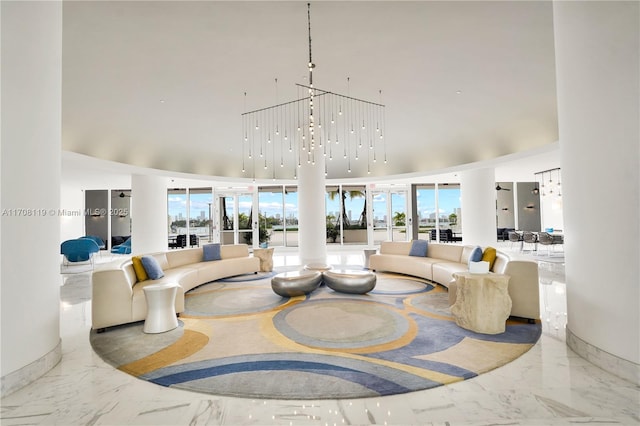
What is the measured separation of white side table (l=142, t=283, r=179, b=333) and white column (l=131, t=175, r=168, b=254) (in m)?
7.37

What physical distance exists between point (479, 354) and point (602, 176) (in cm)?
209

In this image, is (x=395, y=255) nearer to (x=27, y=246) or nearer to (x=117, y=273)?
(x=117, y=273)

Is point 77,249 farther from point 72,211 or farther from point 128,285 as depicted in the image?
point 72,211

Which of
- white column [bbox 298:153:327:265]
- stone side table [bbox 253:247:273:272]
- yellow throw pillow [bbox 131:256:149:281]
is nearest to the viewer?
yellow throw pillow [bbox 131:256:149:281]

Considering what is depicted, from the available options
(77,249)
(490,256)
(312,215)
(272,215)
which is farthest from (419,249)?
(77,249)

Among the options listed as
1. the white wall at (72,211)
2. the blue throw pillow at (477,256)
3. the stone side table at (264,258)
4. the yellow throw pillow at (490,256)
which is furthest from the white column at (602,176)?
the white wall at (72,211)

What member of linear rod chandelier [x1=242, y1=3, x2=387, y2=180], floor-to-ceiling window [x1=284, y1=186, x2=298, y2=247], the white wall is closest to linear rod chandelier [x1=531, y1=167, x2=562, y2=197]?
linear rod chandelier [x1=242, y1=3, x2=387, y2=180]

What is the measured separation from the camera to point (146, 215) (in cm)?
1051

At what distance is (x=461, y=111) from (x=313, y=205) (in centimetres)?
459

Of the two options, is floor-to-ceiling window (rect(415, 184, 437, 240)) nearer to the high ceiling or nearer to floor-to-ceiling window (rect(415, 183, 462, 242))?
floor-to-ceiling window (rect(415, 183, 462, 242))

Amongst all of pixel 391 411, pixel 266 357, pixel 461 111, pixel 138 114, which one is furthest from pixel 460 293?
pixel 138 114

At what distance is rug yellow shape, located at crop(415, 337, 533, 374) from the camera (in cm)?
294

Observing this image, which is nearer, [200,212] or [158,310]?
[158,310]

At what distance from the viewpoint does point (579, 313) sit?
3141 millimetres
